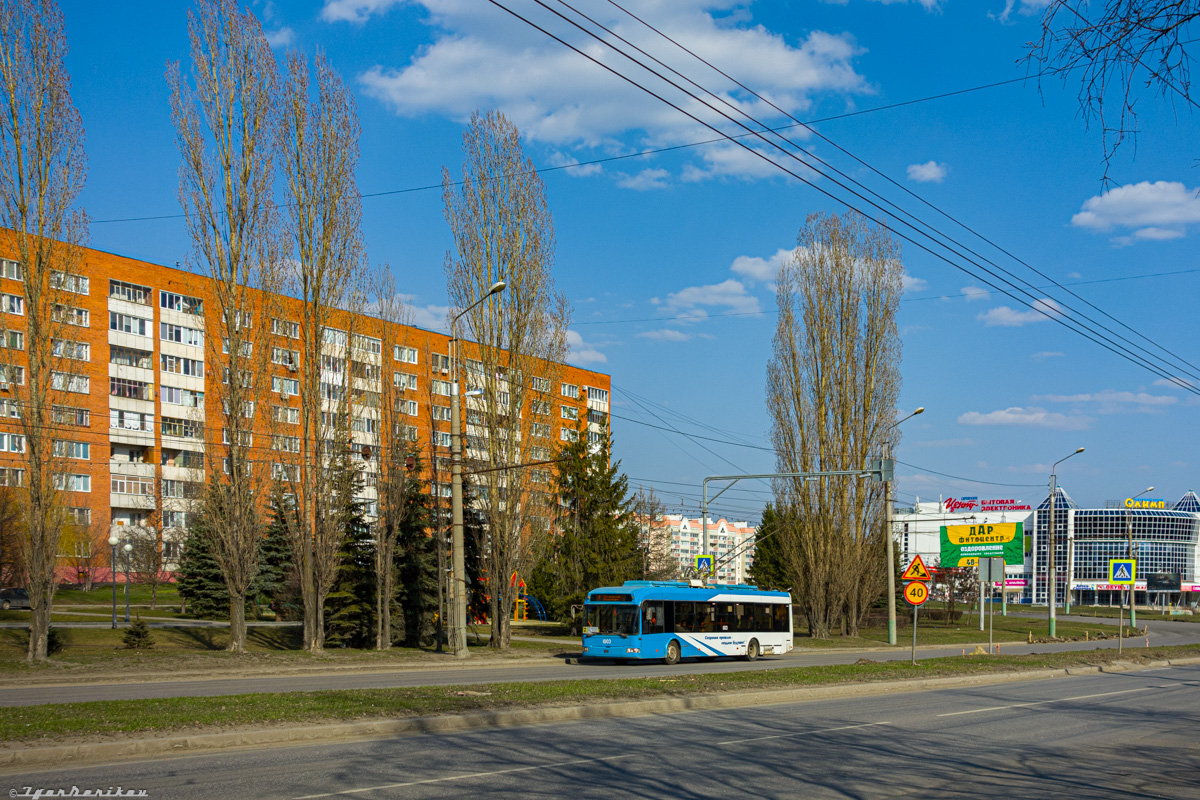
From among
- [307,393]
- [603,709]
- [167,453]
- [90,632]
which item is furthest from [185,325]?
[603,709]

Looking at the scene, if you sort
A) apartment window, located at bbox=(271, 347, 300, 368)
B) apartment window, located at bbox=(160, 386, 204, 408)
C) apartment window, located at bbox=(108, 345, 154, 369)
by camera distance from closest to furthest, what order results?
apartment window, located at bbox=(271, 347, 300, 368)
apartment window, located at bbox=(108, 345, 154, 369)
apartment window, located at bbox=(160, 386, 204, 408)

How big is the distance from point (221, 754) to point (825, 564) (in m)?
38.1

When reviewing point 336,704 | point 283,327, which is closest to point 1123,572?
point 283,327

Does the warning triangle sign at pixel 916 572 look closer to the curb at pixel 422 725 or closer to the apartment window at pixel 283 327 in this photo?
the curb at pixel 422 725

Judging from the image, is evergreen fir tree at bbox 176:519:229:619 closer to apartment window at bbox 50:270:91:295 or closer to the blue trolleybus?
apartment window at bbox 50:270:91:295

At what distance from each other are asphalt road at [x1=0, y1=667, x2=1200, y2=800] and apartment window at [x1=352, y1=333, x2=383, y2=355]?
74.5 feet

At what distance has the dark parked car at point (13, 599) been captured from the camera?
56.2 metres

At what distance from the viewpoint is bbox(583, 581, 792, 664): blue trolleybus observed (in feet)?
105

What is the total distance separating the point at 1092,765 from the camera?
11195 millimetres

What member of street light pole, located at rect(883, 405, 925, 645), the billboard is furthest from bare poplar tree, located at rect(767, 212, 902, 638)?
A: the billboard

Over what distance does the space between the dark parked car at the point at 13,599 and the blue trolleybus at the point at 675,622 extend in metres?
40.3

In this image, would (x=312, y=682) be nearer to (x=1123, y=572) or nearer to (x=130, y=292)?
(x=1123, y=572)

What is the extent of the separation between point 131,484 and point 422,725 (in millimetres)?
63072

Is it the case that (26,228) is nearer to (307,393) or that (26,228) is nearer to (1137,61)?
(307,393)
